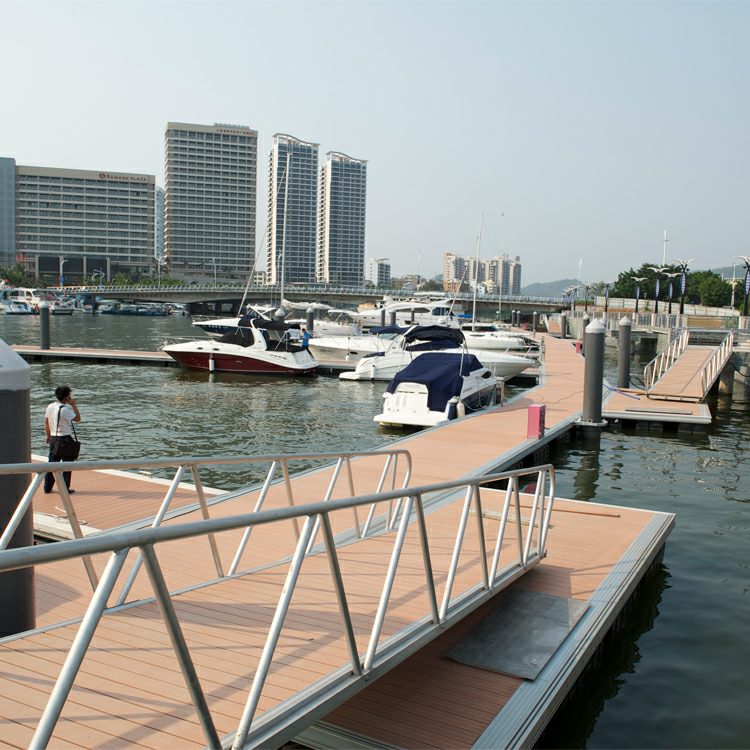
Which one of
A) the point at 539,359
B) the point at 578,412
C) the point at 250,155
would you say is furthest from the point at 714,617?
the point at 250,155

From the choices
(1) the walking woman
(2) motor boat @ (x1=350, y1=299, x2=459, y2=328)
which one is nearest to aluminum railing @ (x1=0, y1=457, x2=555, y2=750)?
(1) the walking woman

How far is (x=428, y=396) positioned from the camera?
1834 cm

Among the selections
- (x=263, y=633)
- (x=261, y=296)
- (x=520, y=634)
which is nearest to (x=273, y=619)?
(x=263, y=633)

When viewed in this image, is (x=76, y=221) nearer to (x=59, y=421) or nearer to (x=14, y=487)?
(x=59, y=421)

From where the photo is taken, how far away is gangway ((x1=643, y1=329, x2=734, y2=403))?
2116cm

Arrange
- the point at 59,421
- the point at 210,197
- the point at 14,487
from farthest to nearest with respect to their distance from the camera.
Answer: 1. the point at 210,197
2. the point at 59,421
3. the point at 14,487

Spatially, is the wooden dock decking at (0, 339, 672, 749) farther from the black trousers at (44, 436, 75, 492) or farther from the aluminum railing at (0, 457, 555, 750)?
the black trousers at (44, 436, 75, 492)

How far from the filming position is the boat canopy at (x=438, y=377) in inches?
722

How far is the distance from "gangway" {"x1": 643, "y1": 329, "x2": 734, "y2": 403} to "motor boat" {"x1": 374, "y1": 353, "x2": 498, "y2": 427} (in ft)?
22.8

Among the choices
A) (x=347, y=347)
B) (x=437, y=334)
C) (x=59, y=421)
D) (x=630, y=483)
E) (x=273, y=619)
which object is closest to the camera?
(x=273, y=619)

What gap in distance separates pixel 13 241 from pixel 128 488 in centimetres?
19315

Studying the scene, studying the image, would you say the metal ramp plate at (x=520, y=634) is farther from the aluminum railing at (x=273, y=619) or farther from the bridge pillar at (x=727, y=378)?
the bridge pillar at (x=727, y=378)

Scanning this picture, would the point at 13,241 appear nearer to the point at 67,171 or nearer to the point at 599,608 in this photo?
the point at 67,171

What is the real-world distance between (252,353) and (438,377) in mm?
13775
